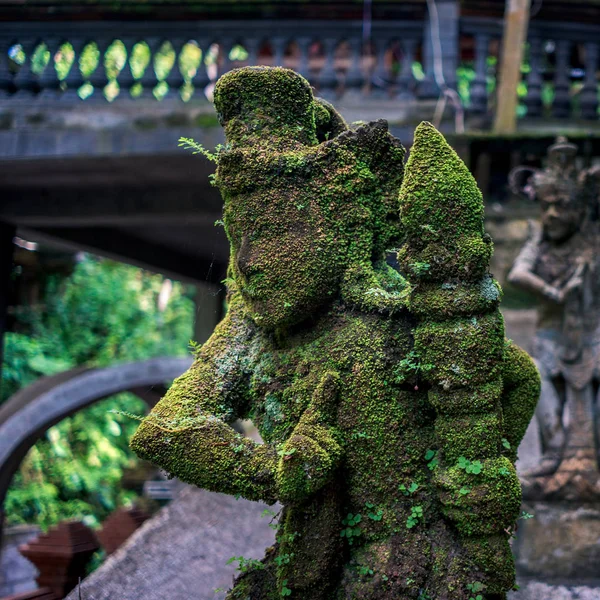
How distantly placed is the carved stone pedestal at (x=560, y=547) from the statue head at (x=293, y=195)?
266 centimetres

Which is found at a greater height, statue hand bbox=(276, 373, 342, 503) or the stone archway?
statue hand bbox=(276, 373, 342, 503)

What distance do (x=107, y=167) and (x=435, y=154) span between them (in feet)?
19.3

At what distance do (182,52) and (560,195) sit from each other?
4430 millimetres

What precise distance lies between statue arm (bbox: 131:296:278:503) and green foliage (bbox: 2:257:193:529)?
9957 mm

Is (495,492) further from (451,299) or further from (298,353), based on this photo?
(298,353)

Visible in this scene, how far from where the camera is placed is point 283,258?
309 centimetres

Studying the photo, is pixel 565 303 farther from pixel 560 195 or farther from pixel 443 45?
pixel 443 45

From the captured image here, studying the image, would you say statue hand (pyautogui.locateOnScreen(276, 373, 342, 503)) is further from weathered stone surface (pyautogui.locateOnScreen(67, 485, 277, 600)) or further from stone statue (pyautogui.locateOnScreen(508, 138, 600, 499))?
stone statue (pyautogui.locateOnScreen(508, 138, 600, 499))

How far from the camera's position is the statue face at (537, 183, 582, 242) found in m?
5.55

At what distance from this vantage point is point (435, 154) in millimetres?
3020

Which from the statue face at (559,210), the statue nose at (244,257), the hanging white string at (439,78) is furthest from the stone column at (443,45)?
the statue nose at (244,257)

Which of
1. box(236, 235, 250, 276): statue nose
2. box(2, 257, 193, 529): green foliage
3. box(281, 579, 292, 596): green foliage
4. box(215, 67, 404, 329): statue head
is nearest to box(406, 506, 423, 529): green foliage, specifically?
box(281, 579, 292, 596): green foliage

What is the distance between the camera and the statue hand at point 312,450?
109 inches

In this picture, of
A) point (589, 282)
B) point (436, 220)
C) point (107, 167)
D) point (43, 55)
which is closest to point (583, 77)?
point (589, 282)
